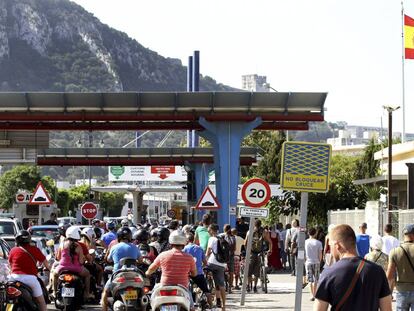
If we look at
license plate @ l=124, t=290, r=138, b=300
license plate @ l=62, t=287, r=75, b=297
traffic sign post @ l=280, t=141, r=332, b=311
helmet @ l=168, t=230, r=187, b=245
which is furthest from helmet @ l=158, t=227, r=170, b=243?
traffic sign post @ l=280, t=141, r=332, b=311

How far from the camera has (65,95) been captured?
36.5 meters

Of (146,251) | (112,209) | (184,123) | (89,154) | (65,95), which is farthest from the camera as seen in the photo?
(112,209)

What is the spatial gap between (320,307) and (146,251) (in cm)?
1185

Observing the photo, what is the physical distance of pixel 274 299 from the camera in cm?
2494

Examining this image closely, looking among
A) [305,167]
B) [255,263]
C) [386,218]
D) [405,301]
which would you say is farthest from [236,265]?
[405,301]

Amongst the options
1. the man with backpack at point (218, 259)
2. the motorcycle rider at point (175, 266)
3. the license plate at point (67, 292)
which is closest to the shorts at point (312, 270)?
the man with backpack at point (218, 259)

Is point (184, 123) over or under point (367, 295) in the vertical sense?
over

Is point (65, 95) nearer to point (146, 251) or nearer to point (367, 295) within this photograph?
point (146, 251)

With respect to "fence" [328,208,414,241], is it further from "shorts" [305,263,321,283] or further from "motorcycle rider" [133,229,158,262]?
"motorcycle rider" [133,229,158,262]

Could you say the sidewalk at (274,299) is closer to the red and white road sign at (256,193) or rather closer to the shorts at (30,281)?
the red and white road sign at (256,193)

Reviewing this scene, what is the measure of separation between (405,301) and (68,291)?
7682mm

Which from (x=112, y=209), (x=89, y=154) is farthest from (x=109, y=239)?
(x=112, y=209)

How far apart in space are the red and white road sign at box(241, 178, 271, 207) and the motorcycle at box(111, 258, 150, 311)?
676 centimetres

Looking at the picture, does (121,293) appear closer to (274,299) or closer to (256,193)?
(256,193)
